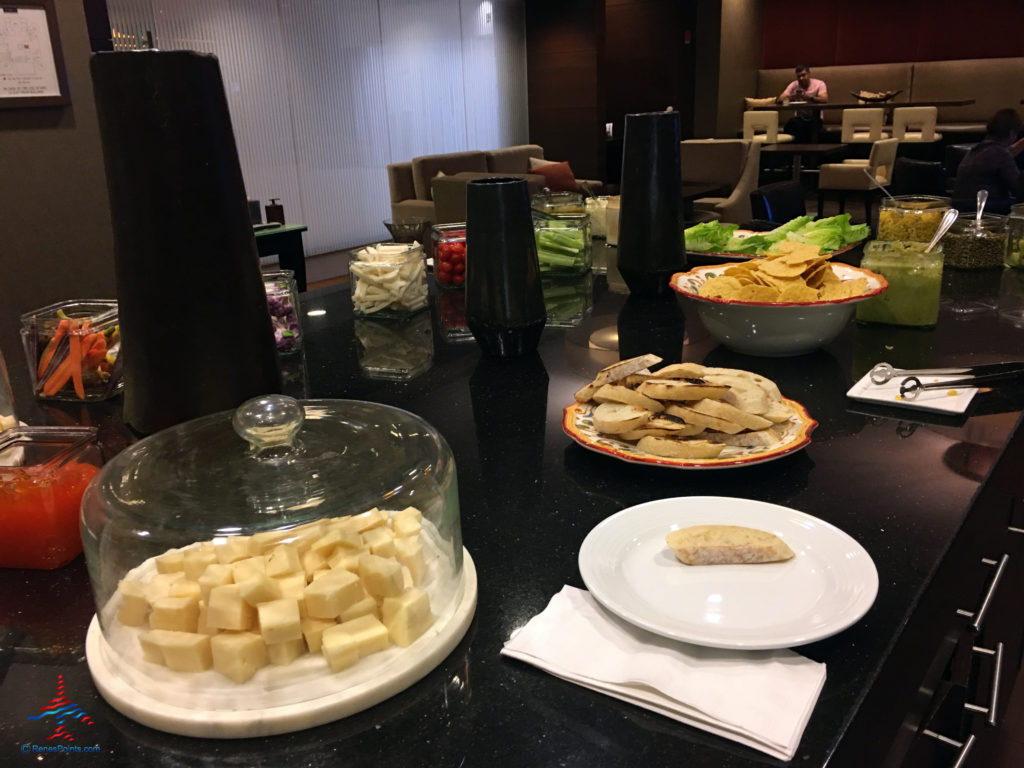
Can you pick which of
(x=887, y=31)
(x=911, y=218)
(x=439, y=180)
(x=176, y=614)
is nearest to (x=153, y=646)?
(x=176, y=614)

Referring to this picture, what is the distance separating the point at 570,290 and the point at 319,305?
1.66ft

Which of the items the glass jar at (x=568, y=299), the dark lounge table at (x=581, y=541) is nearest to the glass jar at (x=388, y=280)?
the dark lounge table at (x=581, y=541)

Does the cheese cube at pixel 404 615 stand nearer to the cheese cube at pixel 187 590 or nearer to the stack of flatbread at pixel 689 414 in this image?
the cheese cube at pixel 187 590

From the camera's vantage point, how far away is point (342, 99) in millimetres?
5891

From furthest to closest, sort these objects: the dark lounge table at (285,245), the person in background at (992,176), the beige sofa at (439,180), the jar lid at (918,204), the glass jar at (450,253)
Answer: the beige sofa at (439,180) < the dark lounge table at (285,245) < the person in background at (992,176) < the jar lid at (918,204) < the glass jar at (450,253)

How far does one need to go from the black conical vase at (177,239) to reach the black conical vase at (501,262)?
37 centimetres

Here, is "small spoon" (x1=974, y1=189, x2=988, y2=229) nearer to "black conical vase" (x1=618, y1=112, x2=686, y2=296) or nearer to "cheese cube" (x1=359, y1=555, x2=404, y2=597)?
"black conical vase" (x1=618, y1=112, x2=686, y2=296)

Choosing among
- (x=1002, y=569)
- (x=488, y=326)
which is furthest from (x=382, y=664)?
(x=1002, y=569)

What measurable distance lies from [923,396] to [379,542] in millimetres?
748

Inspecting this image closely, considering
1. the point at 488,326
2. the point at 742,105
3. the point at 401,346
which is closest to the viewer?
the point at 488,326

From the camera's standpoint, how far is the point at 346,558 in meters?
0.54

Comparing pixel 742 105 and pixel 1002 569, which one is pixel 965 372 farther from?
pixel 742 105

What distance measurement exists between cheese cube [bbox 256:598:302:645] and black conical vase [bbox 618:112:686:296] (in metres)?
1.06

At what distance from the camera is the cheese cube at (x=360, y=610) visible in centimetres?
52
